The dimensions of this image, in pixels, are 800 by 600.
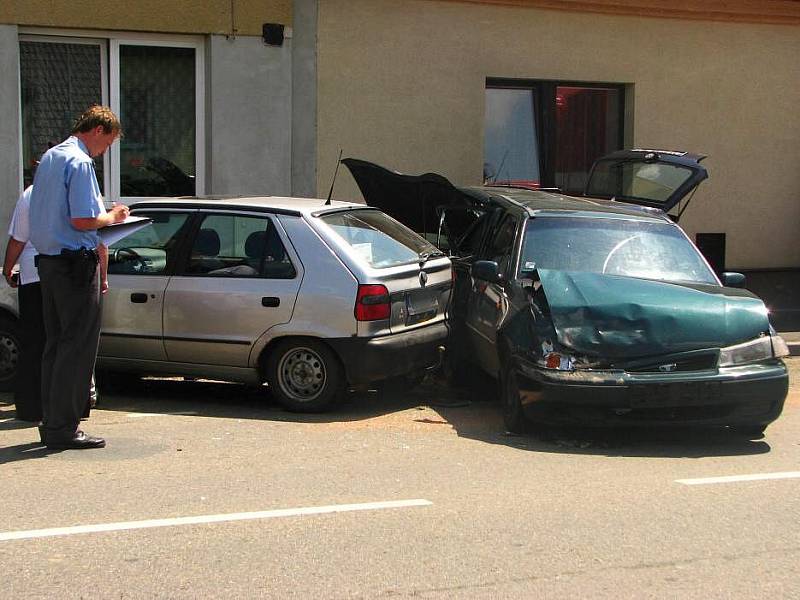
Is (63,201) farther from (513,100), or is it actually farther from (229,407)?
(513,100)

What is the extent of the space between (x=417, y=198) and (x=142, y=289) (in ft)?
9.47

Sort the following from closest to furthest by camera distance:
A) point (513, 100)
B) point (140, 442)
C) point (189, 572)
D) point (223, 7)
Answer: point (189, 572) < point (140, 442) < point (223, 7) < point (513, 100)

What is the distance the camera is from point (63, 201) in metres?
6.52

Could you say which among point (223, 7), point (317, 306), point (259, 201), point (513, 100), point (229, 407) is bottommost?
point (229, 407)

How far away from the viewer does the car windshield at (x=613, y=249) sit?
8188mm

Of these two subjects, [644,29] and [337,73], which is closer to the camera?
[337,73]

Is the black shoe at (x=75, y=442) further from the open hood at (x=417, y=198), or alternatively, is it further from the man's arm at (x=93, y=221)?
the open hood at (x=417, y=198)

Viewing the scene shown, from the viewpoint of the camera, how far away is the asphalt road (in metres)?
4.59

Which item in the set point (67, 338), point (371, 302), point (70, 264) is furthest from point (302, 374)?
point (70, 264)

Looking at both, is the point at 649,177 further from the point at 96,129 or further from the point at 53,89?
the point at 53,89

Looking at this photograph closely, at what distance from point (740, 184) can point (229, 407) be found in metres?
9.69

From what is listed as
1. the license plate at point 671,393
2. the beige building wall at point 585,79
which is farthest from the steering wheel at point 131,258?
the beige building wall at point 585,79

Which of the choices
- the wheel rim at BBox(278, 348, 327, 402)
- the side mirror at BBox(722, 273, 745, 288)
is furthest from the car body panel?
the side mirror at BBox(722, 273, 745, 288)

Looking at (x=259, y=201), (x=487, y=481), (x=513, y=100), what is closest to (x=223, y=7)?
(x=513, y=100)
